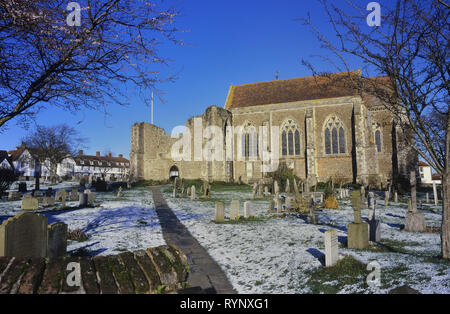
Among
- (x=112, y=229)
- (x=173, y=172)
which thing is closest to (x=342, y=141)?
(x=173, y=172)

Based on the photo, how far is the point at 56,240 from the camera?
523cm

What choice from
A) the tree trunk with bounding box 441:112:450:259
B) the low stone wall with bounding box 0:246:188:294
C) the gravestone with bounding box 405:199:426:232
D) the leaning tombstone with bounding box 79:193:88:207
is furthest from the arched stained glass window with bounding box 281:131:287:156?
the low stone wall with bounding box 0:246:188:294

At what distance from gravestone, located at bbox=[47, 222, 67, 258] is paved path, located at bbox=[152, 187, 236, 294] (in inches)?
100

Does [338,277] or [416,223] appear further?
[416,223]

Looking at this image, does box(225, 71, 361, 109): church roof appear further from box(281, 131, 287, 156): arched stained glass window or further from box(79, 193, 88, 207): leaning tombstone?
box(79, 193, 88, 207): leaning tombstone

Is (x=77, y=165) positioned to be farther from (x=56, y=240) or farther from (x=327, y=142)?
(x=56, y=240)

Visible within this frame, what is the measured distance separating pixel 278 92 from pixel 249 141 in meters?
6.45

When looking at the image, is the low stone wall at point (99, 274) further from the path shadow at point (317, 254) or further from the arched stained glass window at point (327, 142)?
the arched stained glass window at point (327, 142)

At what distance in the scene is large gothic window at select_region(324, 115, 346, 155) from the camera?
85.7 ft

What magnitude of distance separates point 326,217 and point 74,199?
571 inches

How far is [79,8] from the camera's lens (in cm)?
354
